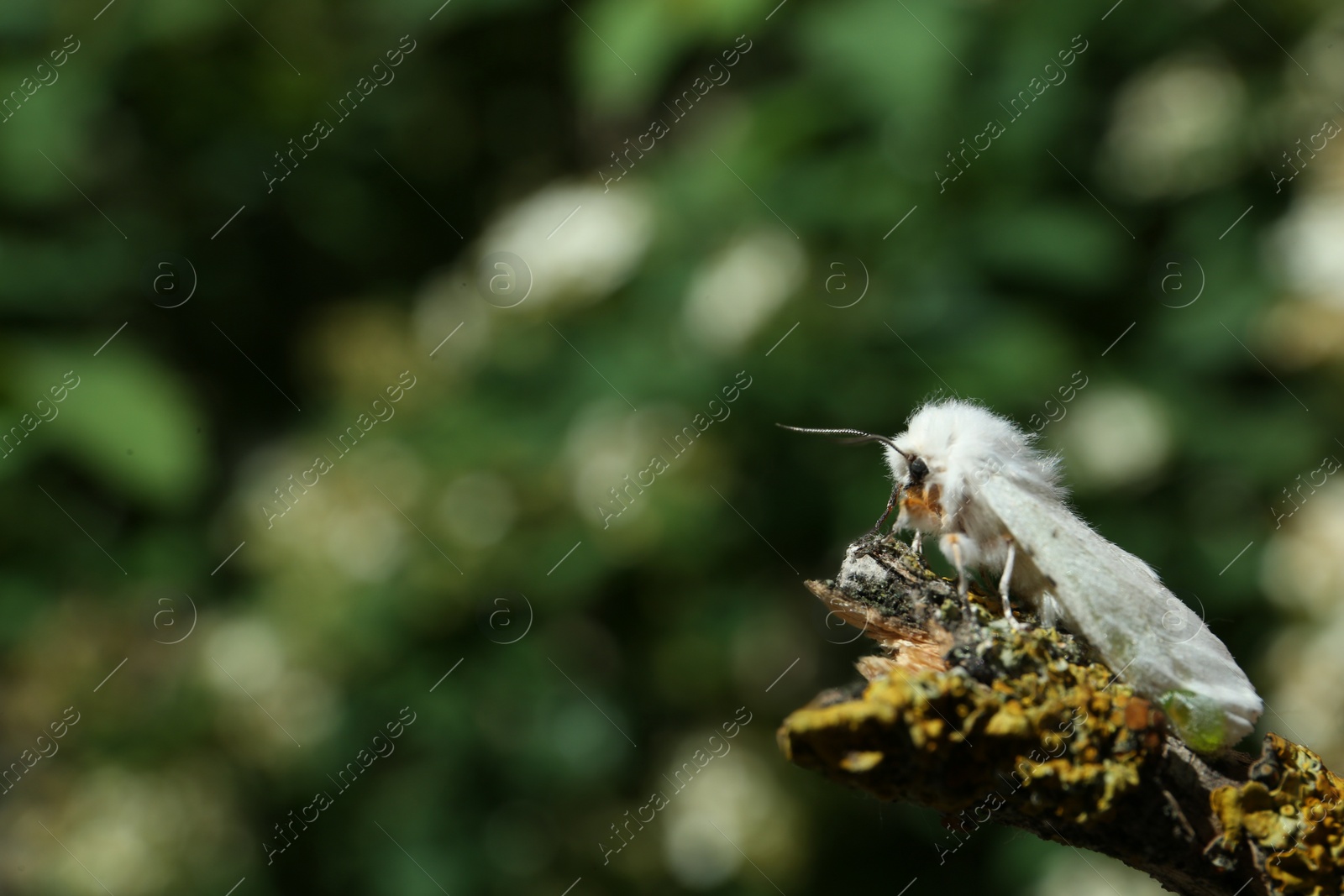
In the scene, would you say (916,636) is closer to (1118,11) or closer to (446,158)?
(1118,11)

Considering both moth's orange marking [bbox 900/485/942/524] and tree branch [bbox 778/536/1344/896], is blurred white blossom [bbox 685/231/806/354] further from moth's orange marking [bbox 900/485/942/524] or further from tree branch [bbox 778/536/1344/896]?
tree branch [bbox 778/536/1344/896]

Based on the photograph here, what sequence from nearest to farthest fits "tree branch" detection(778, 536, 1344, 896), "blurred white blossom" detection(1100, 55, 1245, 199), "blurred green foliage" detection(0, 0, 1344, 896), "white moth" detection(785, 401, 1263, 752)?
1. "tree branch" detection(778, 536, 1344, 896)
2. "white moth" detection(785, 401, 1263, 752)
3. "blurred green foliage" detection(0, 0, 1344, 896)
4. "blurred white blossom" detection(1100, 55, 1245, 199)

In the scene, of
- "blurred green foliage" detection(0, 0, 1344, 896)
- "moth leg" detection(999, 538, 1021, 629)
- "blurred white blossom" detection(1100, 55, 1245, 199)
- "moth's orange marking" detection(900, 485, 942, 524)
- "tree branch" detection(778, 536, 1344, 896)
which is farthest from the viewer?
"blurred white blossom" detection(1100, 55, 1245, 199)

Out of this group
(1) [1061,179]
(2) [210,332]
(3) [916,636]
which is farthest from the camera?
(2) [210,332]

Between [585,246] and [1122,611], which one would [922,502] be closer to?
[1122,611]

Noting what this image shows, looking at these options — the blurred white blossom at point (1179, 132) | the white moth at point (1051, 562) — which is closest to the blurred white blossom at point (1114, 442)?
the blurred white blossom at point (1179, 132)

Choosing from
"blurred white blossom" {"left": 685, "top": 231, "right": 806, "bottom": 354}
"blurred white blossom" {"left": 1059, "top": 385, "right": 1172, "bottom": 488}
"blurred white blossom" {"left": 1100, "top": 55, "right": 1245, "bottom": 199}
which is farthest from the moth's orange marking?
"blurred white blossom" {"left": 1100, "top": 55, "right": 1245, "bottom": 199}

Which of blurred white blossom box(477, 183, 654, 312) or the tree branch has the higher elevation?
blurred white blossom box(477, 183, 654, 312)

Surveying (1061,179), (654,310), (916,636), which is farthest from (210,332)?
(916,636)
